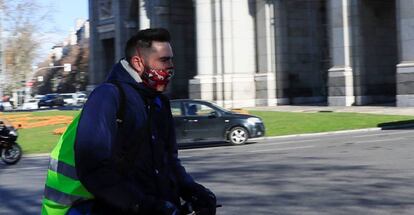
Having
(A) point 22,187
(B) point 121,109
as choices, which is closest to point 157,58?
(B) point 121,109

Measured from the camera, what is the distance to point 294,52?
134 feet

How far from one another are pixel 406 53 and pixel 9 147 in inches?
857

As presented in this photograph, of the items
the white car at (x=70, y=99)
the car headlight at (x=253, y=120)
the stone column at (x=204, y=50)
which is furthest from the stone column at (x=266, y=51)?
the white car at (x=70, y=99)

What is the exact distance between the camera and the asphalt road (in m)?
8.00

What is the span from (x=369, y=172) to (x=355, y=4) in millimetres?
25466

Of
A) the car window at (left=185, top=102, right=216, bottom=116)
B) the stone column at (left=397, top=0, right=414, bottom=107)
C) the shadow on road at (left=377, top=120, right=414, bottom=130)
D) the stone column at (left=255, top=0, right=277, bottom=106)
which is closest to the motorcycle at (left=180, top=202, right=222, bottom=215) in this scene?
the car window at (left=185, top=102, right=216, bottom=116)

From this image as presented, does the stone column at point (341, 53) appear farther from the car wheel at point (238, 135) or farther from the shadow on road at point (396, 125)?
the car wheel at point (238, 135)

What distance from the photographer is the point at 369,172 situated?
10.8m

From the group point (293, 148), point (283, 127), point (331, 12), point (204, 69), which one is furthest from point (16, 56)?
point (293, 148)

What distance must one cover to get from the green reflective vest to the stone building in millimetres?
32767

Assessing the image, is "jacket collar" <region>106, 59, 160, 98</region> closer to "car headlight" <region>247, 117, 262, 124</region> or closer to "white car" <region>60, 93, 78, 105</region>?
"car headlight" <region>247, 117, 262, 124</region>

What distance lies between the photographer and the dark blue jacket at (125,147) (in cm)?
265

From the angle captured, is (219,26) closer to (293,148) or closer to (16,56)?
(293,148)

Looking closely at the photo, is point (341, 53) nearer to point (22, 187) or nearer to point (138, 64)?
point (22, 187)
